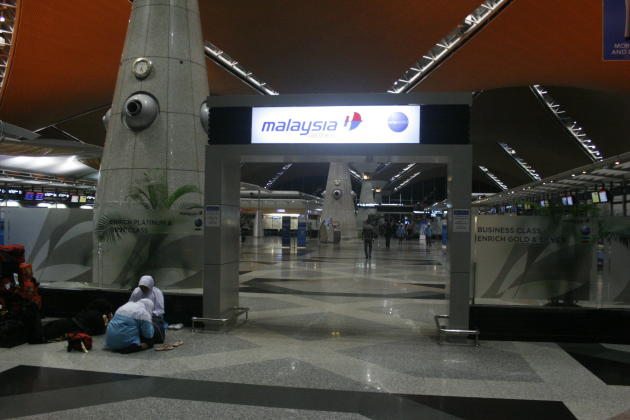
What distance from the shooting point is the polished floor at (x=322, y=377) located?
438 centimetres

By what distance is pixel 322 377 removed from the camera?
5.32 meters

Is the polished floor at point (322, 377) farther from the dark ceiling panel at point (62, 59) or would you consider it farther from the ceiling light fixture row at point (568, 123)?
the ceiling light fixture row at point (568, 123)

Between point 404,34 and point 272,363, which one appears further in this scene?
point 404,34

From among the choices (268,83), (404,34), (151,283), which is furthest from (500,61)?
(151,283)

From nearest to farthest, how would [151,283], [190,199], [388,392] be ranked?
[388,392], [151,283], [190,199]

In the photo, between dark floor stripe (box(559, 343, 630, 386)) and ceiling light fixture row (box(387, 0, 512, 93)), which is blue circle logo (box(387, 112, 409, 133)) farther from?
ceiling light fixture row (box(387, 0, 512, 93))

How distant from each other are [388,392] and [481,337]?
121 inches

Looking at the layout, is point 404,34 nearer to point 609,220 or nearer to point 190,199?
point 190,199

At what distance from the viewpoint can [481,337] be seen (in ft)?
24.2

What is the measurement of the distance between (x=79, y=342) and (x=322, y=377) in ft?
10.7

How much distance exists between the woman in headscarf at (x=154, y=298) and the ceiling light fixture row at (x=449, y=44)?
59.6ft

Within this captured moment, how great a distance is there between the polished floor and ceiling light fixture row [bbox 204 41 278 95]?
20.5 metres

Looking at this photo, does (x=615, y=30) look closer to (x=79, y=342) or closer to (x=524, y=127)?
(x=79, y=342)

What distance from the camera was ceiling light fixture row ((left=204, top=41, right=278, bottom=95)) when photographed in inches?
1008
